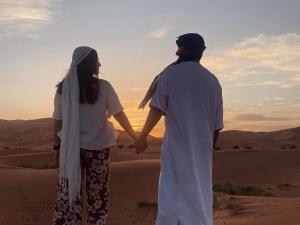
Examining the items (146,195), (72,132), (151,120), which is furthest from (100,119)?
(146,195)

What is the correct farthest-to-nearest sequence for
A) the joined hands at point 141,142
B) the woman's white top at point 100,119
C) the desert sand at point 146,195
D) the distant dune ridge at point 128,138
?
the distant dune ridge at point 128,138, the desert sand at point 146,195, the woman's white top at point 100,119, the joined hands at point 141,142

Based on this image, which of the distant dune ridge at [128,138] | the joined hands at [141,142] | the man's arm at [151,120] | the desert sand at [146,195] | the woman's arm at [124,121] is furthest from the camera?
the distant dune ridge at [128,138]

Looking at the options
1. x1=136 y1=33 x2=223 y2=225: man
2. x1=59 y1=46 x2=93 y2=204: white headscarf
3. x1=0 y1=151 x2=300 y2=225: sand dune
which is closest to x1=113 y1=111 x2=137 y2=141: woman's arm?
x1=59 y1=46 x2=93 y2=204: white headscarf

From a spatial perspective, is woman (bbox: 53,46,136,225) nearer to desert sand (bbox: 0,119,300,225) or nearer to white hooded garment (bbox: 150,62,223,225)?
white hooded garment (bbox: 150,62,223,225)

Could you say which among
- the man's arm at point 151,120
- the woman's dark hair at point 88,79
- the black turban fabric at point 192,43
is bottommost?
the man's arm at point 151,120

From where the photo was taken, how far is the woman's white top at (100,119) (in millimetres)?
6398

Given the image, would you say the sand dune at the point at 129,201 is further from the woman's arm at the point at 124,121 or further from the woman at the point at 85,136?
the woman at the point at 85,136

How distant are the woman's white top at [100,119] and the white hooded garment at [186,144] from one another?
3.47 feet

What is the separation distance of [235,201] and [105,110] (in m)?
5.91

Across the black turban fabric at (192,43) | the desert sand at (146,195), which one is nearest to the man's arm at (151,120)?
the black turban fabric at (192,43)

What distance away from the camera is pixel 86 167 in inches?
256

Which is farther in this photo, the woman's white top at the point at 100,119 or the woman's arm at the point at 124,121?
the woman's arm at the point at 124,121

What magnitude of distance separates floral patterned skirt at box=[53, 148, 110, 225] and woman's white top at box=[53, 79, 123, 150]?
0.34ft

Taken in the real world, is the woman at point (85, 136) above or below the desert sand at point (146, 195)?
above
